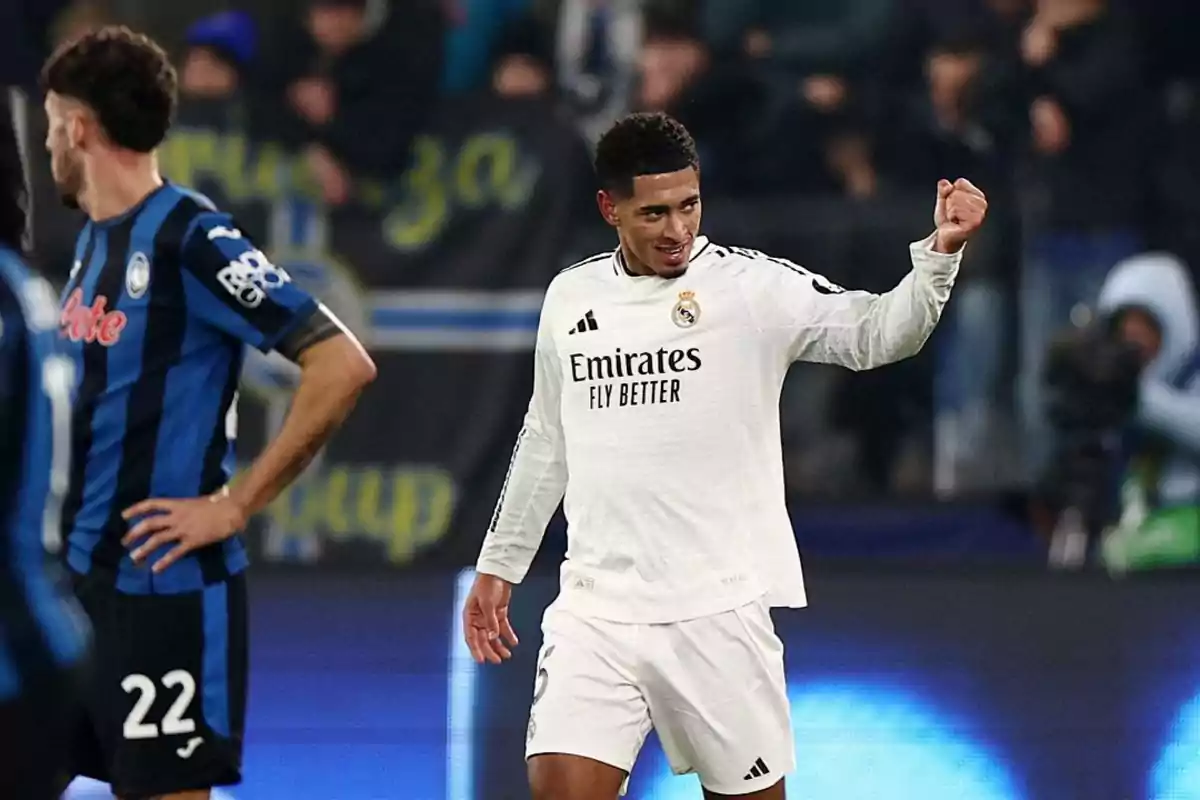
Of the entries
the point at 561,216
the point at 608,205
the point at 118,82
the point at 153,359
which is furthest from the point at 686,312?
→ the point at 561,216

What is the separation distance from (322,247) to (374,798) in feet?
5.64

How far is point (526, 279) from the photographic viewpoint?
6348 millimetres

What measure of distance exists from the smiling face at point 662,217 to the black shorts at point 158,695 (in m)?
1.10

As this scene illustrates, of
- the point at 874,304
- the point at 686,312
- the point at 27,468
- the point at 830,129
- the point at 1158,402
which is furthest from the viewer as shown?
the point at 830,129

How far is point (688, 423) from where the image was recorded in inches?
168

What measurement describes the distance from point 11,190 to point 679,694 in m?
1.87

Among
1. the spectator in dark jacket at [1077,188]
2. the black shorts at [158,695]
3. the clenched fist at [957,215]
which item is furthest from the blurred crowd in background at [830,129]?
the black shorts at [158,695]

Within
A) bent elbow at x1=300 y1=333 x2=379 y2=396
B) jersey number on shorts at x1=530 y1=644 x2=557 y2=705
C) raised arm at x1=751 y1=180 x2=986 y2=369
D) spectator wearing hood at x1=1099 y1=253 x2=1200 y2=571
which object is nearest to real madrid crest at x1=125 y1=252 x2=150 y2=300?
bent elbow at x1=300 y1=333 x2=379 y2=396

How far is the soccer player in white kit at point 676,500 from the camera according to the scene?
14.0 feet

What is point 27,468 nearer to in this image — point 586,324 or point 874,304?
point 586,324

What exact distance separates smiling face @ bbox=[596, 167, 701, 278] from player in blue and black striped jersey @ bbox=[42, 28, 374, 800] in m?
0.65

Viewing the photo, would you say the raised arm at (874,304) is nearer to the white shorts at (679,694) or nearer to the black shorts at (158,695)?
the white shorts at (679,694)

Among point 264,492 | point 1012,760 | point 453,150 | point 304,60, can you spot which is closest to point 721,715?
point 264,492

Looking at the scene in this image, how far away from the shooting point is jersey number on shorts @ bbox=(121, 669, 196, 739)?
13.0 ft
